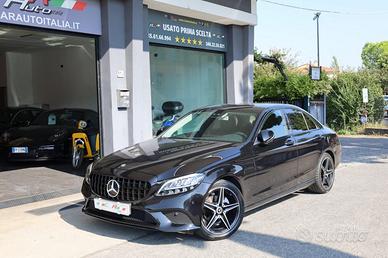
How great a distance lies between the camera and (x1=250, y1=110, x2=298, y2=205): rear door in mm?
6000

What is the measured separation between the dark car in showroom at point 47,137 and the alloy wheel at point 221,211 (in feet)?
22.0

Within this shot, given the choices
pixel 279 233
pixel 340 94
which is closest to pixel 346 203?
pixel 279 233

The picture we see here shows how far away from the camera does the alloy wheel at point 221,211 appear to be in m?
5.26

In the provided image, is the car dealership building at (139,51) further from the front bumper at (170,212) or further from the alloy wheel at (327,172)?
the front bumper at (170,212)

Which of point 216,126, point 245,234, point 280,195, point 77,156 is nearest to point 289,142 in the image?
point 280,195

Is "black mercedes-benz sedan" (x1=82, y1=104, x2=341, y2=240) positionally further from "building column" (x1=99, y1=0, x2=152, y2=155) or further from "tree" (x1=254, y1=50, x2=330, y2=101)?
"tree" (x1=254, y1=50, x2=330, y2=101)

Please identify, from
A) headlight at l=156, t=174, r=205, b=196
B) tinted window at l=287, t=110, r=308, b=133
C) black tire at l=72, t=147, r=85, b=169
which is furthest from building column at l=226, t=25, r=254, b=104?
headlight at l=156, t=174, r=205, b=196

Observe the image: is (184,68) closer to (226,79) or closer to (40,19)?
(226,79)

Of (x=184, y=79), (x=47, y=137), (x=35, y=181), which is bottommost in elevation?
(x=35, y=181)

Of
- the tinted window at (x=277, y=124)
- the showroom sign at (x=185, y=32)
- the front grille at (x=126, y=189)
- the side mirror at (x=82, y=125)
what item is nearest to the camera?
the front grille at (x=126, y=189)

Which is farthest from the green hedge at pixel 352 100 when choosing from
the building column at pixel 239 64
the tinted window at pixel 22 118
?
the tinted window at pixel 22 118

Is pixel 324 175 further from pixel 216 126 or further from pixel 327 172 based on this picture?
pixel 216 126

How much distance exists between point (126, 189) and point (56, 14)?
4311mm

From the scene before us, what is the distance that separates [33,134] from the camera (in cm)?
1153
